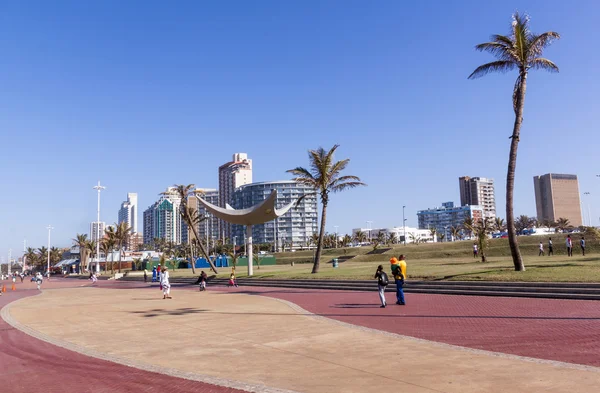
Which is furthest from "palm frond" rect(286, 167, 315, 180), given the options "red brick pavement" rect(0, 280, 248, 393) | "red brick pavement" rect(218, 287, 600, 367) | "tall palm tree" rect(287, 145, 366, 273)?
"red brick pavement" rect(0, 280, 248, 393)

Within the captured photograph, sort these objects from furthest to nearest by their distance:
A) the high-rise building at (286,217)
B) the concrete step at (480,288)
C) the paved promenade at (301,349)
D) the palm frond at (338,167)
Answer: the high-rise building at (286,217), the palm frond at (338,167), the concrete step at (480,288), the paved promenade at (301,349)

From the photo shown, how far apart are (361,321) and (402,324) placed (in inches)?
49.9

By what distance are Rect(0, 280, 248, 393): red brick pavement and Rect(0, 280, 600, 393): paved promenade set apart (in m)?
0.06

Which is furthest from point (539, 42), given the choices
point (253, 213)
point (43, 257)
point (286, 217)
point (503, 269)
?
point (286, 217)

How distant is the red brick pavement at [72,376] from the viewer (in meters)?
6.84

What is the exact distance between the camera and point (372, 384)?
662 cm

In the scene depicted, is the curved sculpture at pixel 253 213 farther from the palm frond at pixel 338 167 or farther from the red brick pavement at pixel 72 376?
the red brick pavement at pixel 72 376

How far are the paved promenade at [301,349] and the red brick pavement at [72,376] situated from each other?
0.21 feet

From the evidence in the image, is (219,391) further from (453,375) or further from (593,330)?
(593,330)

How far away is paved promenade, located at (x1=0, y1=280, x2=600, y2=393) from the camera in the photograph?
6.76m

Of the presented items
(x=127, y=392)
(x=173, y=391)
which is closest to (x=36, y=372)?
(x=127, y=392)

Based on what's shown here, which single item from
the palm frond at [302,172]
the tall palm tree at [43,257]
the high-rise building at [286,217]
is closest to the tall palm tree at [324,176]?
the palm frond at [302,172]

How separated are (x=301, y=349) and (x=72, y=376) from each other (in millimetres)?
4188

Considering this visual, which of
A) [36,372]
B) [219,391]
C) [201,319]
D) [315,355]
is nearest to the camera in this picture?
[219,391]
